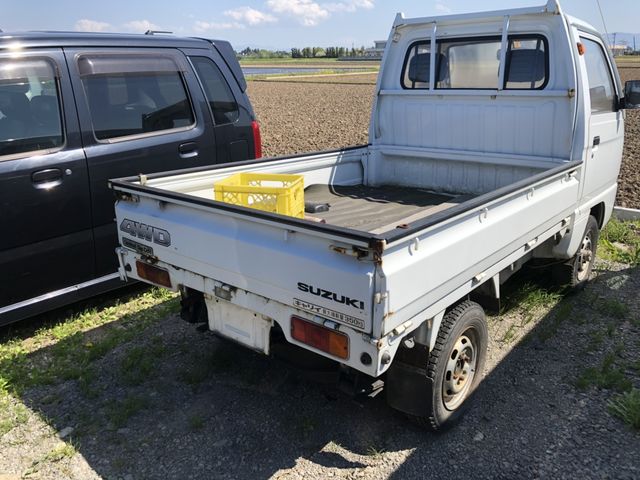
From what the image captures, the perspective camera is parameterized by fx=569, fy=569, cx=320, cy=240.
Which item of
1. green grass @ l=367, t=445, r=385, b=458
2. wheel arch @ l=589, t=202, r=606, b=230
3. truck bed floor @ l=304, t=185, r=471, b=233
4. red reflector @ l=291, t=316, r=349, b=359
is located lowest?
Answer: green grass @ l=367, t=445, r=385, b=458

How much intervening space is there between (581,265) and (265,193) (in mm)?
3136

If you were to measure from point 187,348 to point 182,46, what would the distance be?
268 centimetres

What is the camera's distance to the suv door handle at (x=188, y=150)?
4.82 metres

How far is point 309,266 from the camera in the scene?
2.46 m

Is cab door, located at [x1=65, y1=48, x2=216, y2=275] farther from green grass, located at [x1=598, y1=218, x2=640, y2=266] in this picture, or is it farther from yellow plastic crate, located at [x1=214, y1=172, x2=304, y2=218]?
green grass, located at [x1=598, y1=218, x2=640, y2=266]

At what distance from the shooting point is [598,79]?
473 centimetres

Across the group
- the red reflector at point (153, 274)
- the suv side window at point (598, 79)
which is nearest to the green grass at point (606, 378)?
the suv side window at point (598, 79)

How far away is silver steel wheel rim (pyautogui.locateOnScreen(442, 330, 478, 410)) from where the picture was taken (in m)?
3.12

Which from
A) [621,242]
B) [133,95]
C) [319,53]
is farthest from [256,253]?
[319,53]

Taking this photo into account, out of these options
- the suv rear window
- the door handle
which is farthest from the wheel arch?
the door handle

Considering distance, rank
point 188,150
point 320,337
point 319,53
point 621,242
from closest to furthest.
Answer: point 320,337 < point 188,150 < point 621,242 < point 319,53

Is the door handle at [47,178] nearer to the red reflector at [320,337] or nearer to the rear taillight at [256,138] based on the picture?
the rear taillight at [256,138]

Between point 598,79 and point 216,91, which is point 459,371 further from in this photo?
point 216,91

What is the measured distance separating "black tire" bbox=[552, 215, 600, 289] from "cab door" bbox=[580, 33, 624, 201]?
38 centimetres
